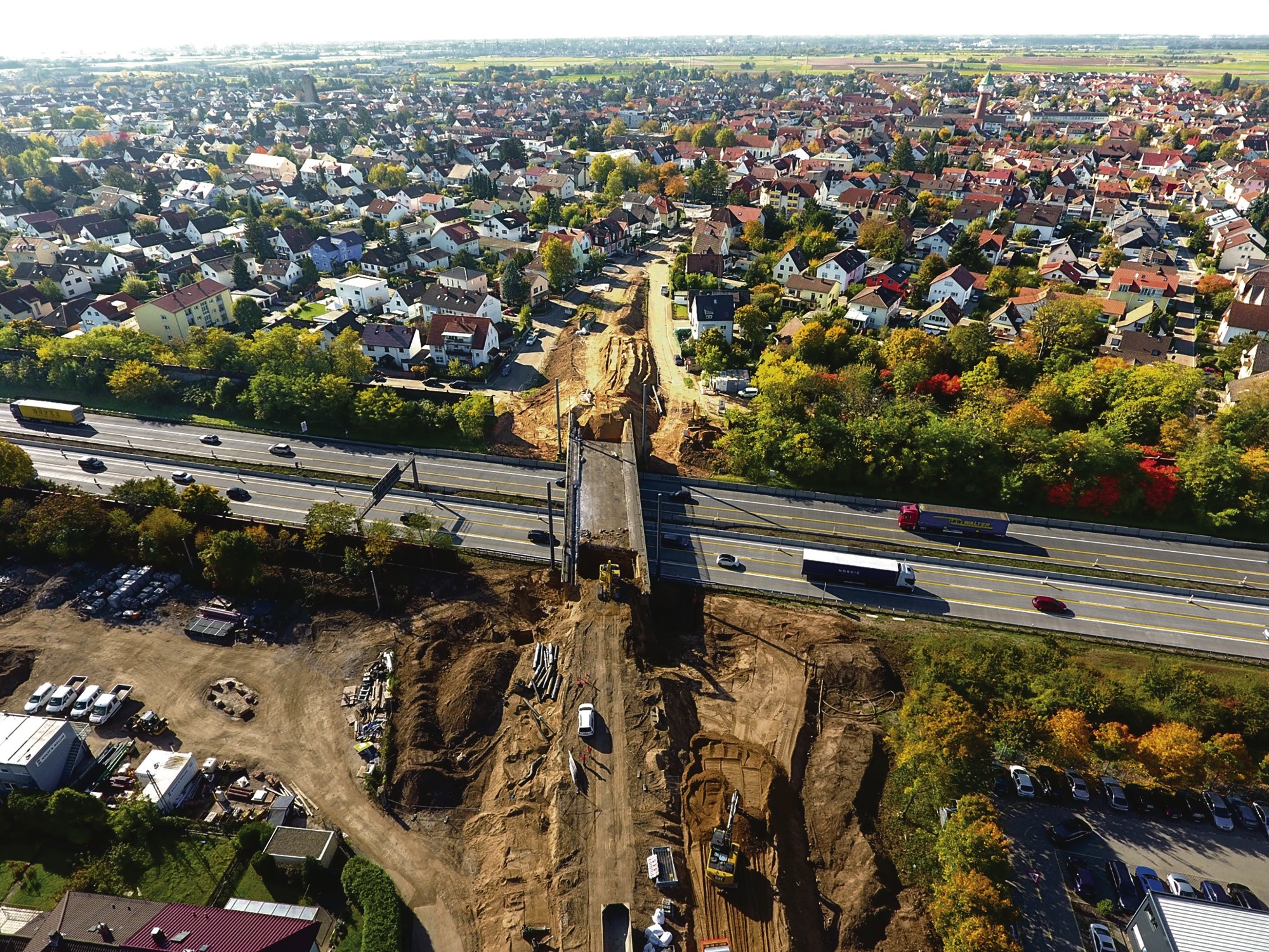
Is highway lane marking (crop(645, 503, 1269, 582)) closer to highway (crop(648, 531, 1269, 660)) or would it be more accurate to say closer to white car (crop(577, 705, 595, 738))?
highway (crop(648, 531, 1269, 660))

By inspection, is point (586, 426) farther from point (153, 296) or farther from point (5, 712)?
point (153, 296)

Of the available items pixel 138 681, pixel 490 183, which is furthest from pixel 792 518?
pixel 490 183

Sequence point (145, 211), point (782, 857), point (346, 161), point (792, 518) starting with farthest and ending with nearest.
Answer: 1. point (346, 161)
2. point (145, 211)
3. point (792, 518)
4. point (782, 857)

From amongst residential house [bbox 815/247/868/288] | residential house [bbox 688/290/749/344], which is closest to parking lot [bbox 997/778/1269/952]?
residential house [bbox 688/290/749/344]

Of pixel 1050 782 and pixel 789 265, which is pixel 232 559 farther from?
pixel 789 265

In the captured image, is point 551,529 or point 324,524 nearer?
point 551,529

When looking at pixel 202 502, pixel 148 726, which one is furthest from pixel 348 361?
pixel 148 726
